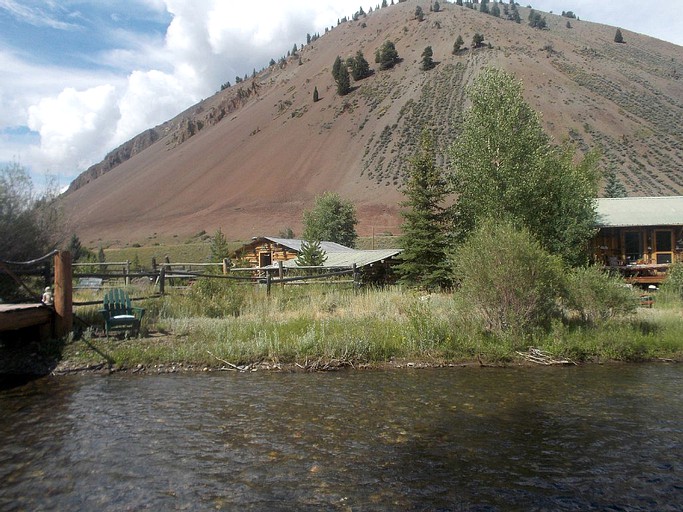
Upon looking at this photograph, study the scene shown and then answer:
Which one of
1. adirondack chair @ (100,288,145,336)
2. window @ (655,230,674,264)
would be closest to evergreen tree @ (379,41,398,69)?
window @ (655,230,674,264)

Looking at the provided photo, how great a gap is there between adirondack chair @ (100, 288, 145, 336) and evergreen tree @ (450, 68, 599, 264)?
13270 millimetres

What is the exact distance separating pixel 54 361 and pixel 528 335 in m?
10.2

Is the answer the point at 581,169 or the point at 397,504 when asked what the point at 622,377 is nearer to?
the point at 397,504

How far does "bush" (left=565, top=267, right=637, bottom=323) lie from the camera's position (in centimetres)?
1295

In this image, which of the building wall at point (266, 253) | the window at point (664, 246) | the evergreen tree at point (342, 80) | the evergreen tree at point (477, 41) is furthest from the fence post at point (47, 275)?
the evergreen tree at point (477, 41)

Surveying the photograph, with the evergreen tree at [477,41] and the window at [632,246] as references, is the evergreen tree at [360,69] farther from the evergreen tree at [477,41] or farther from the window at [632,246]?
the window at [632,246]

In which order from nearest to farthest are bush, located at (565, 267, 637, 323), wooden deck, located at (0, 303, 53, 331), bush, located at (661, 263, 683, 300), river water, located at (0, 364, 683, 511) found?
river water, located at (0, 364, 683, 511)
wooden deck, located at (0, 303, 53, 331)
bush, located at (565, 267, 637, 323)
bush, located at (661, 263, 683, 300)

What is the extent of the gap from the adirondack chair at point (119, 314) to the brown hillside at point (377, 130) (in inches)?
2249

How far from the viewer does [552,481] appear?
5977mm

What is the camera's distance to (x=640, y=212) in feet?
88.7

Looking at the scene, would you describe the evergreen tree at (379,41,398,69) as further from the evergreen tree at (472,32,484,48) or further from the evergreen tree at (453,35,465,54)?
the evergreen tree at (472,32,484,48)

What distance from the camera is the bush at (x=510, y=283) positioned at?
1219 cm

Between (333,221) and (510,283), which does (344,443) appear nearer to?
(510,283)

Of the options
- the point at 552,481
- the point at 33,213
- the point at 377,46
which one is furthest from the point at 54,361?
the point at 377,46
